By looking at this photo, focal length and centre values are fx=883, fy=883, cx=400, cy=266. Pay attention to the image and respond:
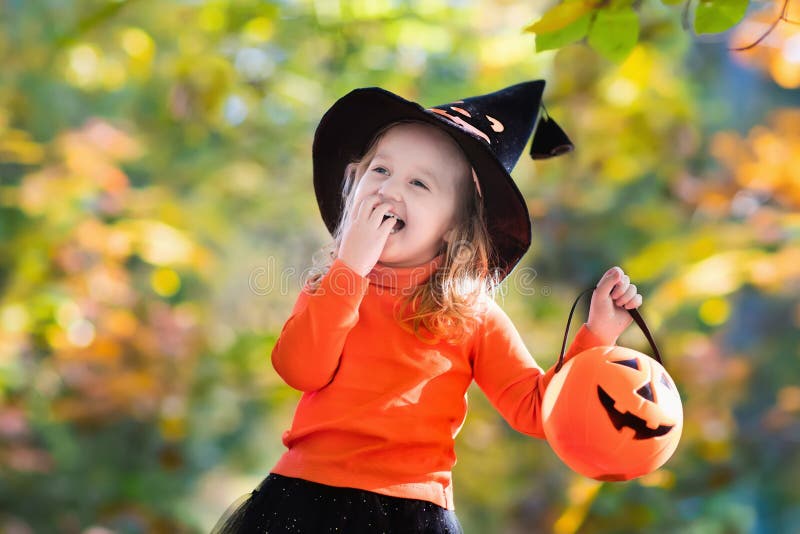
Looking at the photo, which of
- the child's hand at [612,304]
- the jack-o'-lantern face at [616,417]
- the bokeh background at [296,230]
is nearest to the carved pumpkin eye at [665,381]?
the jack-o'-lantern face at [616,417]

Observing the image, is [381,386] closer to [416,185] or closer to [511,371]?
[511,371]

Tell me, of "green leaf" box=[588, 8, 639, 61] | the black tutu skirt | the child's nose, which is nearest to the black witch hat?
the child's nose

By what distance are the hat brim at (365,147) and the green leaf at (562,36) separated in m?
0.19

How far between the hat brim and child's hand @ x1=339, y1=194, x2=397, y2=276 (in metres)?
0.18

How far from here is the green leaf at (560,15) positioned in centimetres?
134

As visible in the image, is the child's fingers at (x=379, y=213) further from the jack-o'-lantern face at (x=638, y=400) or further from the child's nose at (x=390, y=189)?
the jack-o'-lantern face at (x=638, y=400)

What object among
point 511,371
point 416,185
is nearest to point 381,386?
point 511,371

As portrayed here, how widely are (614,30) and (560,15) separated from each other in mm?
121

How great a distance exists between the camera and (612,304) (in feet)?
4.84

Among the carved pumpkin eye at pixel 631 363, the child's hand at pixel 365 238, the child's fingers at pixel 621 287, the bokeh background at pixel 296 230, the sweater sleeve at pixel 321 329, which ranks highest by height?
the bokeh background at pixel 296 230

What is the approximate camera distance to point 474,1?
4047 millimetres

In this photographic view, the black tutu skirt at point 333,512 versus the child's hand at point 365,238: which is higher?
the child's hand at point 365,238

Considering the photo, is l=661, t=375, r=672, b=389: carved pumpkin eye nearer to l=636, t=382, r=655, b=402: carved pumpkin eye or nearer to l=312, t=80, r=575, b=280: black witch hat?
l=636, t=382, r=655, b=402: carved pumpkin eye

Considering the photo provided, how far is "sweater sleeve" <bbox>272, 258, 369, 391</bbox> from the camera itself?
4.72 ft
